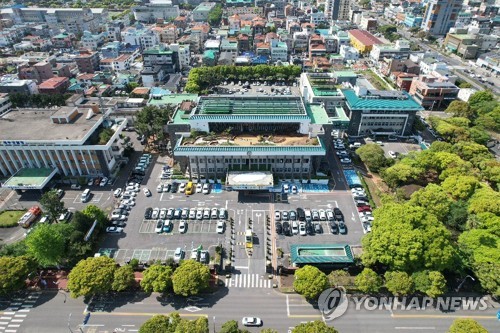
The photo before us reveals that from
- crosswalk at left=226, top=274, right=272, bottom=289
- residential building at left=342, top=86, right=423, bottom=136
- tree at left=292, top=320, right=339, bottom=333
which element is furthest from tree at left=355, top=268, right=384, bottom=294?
residential building at left=342, top=86, right=423, bottom=136

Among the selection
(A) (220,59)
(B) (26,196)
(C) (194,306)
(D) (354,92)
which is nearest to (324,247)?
(C) (194,306)

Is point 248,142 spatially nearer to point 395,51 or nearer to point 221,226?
point 221,226

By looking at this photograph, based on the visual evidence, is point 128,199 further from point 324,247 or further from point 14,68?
point 14,68

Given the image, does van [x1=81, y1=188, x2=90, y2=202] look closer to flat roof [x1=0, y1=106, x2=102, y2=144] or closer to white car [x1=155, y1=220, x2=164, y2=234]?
flat roof [x1=0, y1=106, x2=102, y2=144]

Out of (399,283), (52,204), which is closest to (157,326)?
(52,204)

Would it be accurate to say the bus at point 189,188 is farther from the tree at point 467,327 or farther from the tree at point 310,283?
the tree at point 467,327
